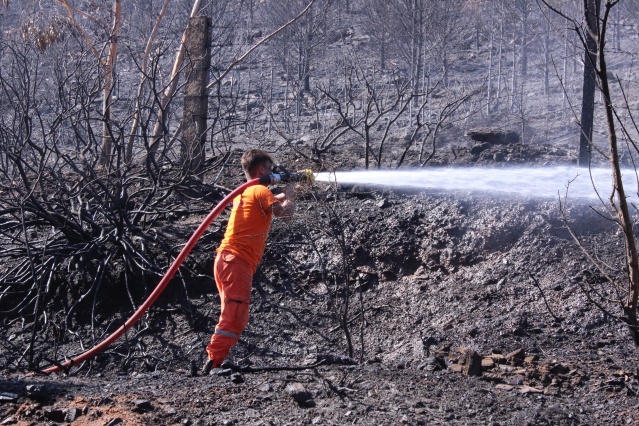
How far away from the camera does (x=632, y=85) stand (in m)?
20.6

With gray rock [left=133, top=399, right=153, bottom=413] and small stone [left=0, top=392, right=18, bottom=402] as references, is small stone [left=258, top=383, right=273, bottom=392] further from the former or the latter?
small stone [left=0, top=392, right=18, bottom=402]

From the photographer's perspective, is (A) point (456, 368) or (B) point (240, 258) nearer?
(A) point (456, 368)

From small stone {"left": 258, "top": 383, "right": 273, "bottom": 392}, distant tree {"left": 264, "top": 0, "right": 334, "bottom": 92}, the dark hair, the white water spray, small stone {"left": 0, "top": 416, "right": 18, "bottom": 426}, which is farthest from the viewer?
distant tree {"left": 264, "top": 0, "right": 334, "bottom": 92}

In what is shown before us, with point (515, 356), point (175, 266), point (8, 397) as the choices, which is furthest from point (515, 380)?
point (8, 397)

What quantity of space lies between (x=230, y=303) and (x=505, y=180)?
3.62 m

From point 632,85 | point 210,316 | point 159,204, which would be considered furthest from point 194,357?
point 632,85

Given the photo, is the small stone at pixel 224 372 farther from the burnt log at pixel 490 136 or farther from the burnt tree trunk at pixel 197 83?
the burnt log at pixel 490 136

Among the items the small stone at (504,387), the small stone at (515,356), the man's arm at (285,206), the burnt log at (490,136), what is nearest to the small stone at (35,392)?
the man's arm at (285,206)

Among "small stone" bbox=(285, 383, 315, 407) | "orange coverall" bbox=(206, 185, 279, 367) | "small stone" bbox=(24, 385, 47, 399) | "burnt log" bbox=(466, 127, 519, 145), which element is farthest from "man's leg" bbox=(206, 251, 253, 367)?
"burnt log" bbox=(466, 127, 519, 145)

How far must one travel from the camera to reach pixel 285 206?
523cm

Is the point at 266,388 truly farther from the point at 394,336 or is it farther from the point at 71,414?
the point at 394,336

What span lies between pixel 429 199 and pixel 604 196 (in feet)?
5.47

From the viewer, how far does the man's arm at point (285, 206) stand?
17.1 ft

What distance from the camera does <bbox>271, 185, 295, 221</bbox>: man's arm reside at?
5223mm
